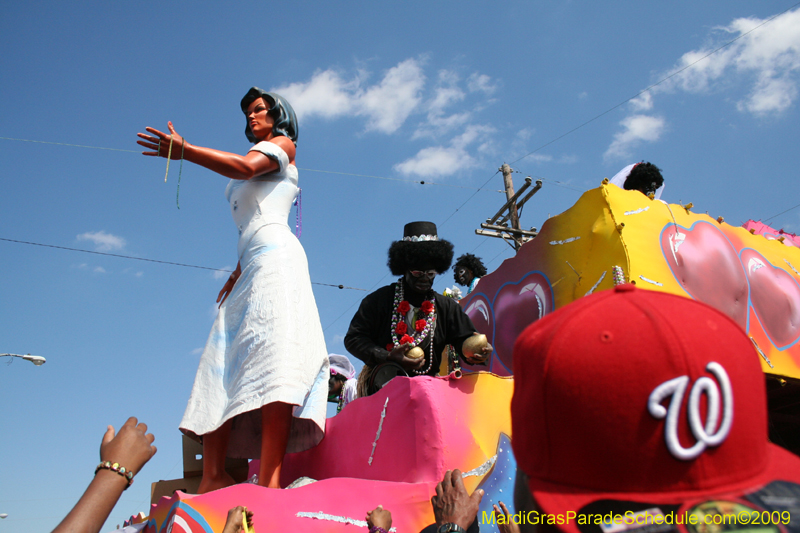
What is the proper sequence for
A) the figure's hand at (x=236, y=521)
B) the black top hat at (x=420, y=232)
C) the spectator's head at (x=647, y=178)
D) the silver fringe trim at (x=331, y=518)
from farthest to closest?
the spectator's head at (x=647, y=178), the black top hat at (x=420, y=232), the silver fringe trim at (x=331, y=518), the figure's hand at (x=236, y=521)

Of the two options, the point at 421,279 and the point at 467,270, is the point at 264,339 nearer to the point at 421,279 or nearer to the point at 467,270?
the point at 421,279

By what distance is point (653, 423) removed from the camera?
102cm

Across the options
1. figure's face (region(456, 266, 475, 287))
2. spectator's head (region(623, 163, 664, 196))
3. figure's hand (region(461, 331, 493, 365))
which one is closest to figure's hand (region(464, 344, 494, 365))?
figure's hand (region(461, 331, 493, 365))

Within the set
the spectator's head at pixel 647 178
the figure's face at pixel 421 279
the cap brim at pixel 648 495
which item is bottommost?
the cap brim at pixel 648 495

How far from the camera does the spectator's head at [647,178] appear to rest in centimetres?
412

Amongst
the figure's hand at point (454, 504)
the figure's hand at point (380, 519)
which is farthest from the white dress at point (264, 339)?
the figure's hand at point (454, 504)

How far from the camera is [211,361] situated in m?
2.75

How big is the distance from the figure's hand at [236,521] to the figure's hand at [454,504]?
2.05ft

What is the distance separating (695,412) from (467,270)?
6.23 m

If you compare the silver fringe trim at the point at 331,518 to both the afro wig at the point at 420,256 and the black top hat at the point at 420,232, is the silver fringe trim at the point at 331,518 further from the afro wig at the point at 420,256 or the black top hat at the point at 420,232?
the black top hat at the point at 420,232

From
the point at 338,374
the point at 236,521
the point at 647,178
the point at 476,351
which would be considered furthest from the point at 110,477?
the point at 338,374

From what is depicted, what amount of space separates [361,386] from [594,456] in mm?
2217

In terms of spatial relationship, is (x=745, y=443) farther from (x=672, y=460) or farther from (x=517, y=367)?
(x=517, y=367)

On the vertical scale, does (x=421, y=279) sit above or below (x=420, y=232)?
below
